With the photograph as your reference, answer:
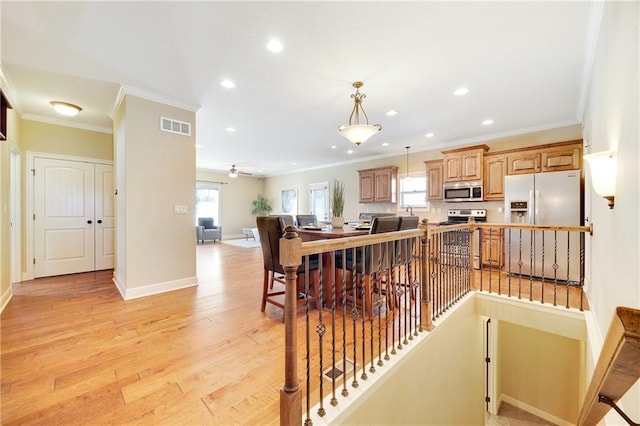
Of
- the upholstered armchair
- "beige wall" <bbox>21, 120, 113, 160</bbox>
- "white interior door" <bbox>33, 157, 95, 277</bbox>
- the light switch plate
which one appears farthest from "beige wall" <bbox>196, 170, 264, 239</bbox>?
the light switch plate

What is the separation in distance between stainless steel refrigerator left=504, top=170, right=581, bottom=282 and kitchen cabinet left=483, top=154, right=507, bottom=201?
1.25ft

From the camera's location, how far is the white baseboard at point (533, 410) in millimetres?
4477

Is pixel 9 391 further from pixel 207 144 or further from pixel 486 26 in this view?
pixel 207 144

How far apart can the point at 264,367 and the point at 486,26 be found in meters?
3.23

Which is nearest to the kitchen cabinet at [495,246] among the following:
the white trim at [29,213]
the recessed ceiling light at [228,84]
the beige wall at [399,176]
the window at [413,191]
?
the beige wall at [399,176]

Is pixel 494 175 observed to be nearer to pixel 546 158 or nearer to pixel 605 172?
pixel 546 158

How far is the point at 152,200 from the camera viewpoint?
3561 millimetres

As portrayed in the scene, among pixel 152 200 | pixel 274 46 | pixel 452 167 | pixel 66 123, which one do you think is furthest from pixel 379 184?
pixel 66 123

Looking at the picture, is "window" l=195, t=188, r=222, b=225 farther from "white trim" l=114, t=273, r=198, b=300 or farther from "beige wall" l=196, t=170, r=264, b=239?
"white trim" l=114, t=273, r=198, b=300

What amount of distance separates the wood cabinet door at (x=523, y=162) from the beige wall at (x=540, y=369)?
284 cm

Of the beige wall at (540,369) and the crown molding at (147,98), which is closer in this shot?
the crown molding at (147,98)

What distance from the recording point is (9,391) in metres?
1.70

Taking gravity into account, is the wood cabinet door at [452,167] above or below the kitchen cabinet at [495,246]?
above

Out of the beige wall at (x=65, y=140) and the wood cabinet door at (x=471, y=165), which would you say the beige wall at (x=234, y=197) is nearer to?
the beige wall at (x=65, y=140)
